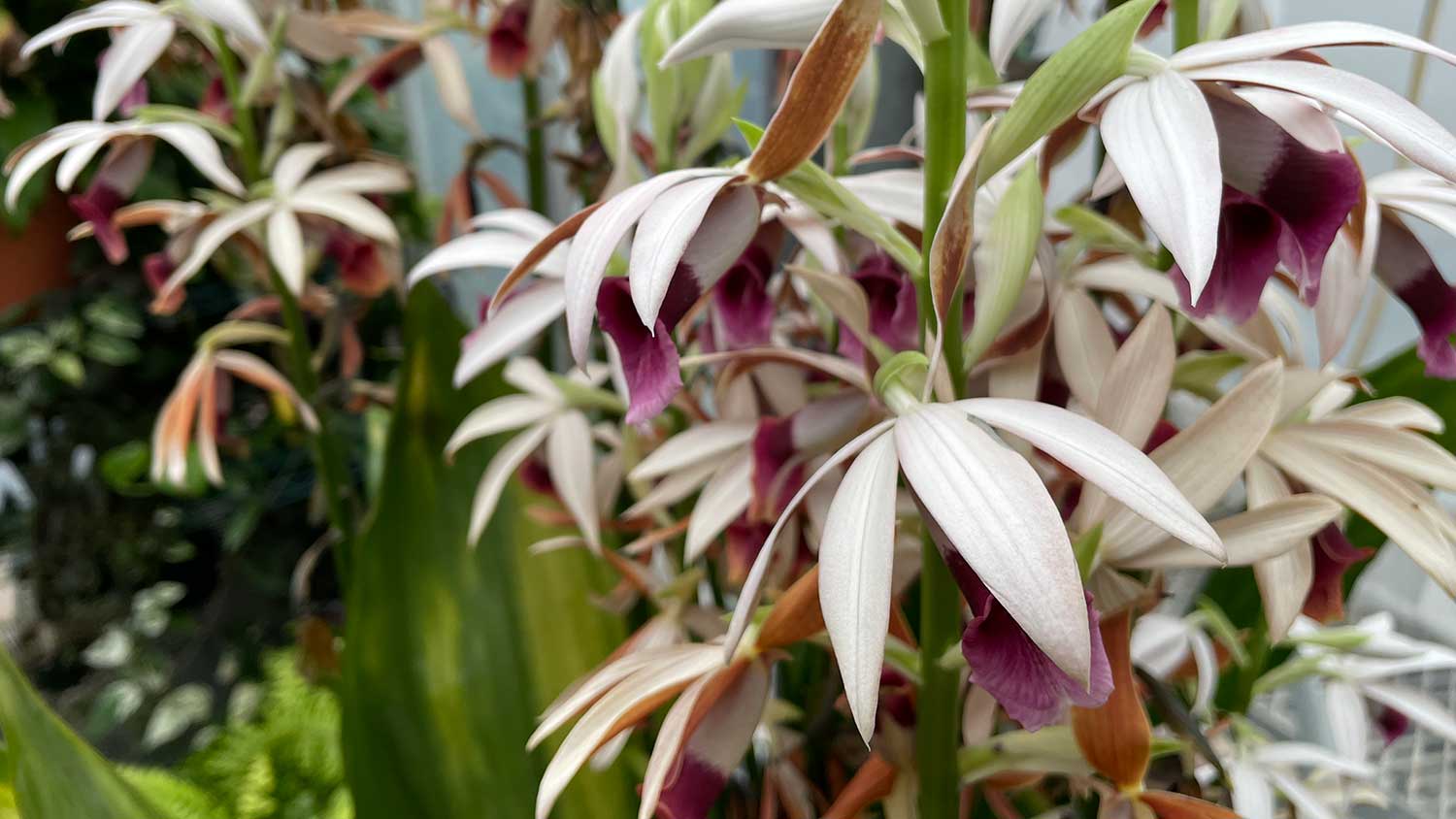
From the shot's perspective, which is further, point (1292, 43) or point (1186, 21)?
point (1186, 21)

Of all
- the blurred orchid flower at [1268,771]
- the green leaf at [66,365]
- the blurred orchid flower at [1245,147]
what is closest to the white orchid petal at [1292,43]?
the blurred orchid flower at [1245,147]

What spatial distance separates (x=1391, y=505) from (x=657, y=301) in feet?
0.77

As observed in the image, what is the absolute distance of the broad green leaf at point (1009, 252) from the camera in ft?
0.94

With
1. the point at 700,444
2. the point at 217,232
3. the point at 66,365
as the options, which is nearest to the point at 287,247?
the point at 217,232

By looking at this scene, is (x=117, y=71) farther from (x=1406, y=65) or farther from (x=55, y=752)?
(x=1406, y=65)

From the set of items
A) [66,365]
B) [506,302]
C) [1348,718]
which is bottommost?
[66,365]

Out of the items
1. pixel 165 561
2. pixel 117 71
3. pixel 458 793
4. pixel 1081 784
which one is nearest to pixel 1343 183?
pixel 1081 784

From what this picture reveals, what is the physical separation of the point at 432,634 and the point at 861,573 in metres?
0.39

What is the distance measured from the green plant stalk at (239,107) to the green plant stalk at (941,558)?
0.55 metres

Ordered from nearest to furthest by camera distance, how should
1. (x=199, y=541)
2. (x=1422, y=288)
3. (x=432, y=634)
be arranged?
(x=1422, y=288), (x=432, y=634), (x=199, y=541)

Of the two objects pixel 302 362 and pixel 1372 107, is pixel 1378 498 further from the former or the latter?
pixel 302 362

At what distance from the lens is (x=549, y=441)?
0.52 metres

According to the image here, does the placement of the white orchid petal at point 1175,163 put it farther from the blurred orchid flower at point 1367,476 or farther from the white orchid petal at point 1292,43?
the blurred orchid flower at point 1367,476

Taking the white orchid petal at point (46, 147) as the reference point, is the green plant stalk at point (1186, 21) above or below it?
above
